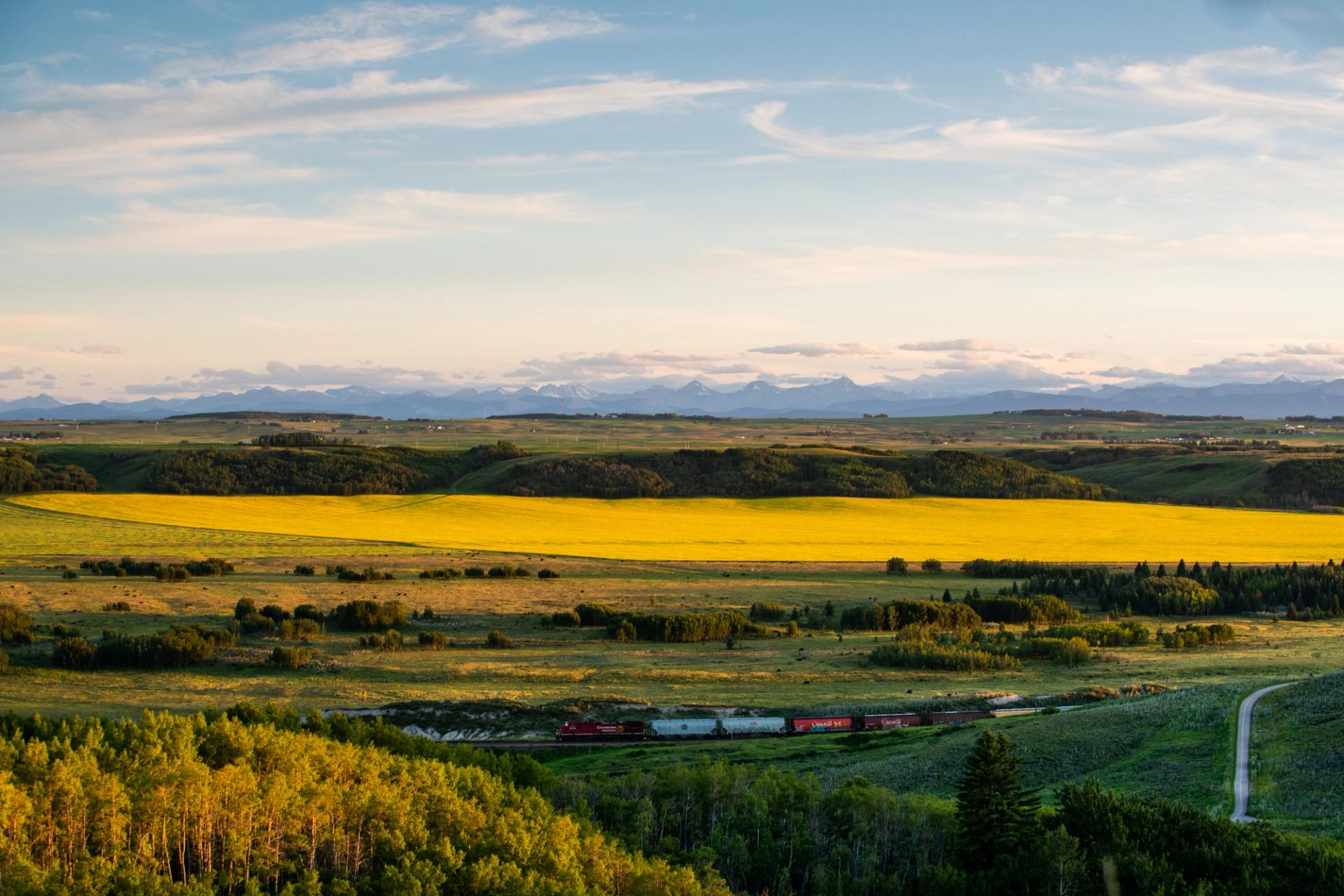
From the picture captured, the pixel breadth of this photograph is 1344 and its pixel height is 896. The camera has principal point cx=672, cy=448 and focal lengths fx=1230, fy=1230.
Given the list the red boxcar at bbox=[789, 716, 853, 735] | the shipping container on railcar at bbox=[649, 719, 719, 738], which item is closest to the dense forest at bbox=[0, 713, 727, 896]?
the shipping container on railcar at bbox=[649, 719, 719, 738]

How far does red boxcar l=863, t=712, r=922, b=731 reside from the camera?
153 ft

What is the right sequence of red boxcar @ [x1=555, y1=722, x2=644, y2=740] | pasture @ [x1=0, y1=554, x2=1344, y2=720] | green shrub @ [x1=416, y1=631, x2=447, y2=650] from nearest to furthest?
1. red boxcar @ [x1=555, y1=722, x2=644, y2=740]
2. pasture @ [x1=0, y1=554, x2=1344, y2=720]
3. green shrub @ [x1=416, y1=631, x2=447, y2=650]

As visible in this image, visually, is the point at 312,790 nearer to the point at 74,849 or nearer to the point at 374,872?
the point at 374,872

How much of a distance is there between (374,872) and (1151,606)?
5992 cm

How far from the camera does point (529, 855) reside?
2739 centimetres

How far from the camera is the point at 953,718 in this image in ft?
156

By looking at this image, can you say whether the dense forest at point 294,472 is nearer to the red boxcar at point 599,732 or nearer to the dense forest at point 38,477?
the dense forest at point 38,477

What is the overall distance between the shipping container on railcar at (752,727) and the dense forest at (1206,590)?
34189 millimetres

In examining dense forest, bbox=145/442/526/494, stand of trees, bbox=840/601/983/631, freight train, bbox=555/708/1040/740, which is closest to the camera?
freight train, bbox=555/708/1040/740

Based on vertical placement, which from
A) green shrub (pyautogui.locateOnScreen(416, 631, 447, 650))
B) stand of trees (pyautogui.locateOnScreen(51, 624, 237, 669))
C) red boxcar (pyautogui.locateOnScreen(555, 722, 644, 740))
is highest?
stand of trees (pyautogui.locateOnScreen(51, 624, 237, 669))

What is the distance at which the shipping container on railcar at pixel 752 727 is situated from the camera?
46094mm

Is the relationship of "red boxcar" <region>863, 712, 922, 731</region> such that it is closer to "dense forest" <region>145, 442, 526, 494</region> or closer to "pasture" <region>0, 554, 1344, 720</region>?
"pasture" <region>0, 554, 1344, 720</region>

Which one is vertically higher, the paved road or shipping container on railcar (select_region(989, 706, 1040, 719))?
the paved road

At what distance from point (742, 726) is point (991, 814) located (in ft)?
55.1
